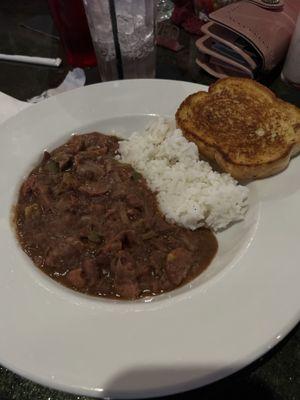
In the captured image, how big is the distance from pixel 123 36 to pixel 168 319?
7.54 ft

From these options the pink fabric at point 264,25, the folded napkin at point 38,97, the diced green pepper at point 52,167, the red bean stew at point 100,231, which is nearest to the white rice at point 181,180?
the red bean stew at point 100,231

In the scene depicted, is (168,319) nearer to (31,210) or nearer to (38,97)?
(31,210)

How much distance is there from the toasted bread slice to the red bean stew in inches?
19.6

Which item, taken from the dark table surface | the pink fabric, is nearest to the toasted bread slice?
the pink fabric

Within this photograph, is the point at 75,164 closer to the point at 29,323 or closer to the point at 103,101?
the point at 103,101

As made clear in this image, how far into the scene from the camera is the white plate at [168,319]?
4.80ft

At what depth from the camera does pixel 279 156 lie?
2.20m

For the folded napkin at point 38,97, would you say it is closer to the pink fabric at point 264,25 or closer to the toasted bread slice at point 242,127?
the toasted bread slice at point 242,127

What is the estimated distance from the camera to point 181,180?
239cm

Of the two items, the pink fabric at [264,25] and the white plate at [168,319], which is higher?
the pink fabric at [264,25]

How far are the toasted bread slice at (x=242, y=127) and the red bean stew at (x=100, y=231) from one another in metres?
0.50

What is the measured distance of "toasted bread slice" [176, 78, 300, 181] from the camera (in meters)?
2.26

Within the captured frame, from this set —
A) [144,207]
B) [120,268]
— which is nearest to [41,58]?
[144,207]

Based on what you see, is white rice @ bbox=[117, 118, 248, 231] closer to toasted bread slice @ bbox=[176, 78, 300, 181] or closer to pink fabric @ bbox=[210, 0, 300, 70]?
toasted bread slice @ bbox=[176, 78, 300, 181]
